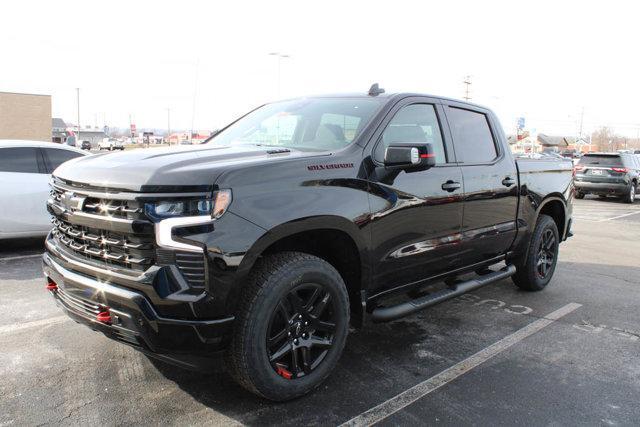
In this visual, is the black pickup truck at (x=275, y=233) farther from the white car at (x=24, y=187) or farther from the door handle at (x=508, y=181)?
the white car at (x=24, y=187)

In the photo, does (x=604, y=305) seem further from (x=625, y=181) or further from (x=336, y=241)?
(x=625, y=181)

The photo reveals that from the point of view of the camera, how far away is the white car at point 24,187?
6.68m

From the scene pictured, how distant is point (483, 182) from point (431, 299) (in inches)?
47.7

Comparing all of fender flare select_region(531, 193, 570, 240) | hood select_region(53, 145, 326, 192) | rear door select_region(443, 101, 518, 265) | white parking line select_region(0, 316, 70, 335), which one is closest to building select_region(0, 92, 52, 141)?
white parking line select_region(0, 316, 70, 335)

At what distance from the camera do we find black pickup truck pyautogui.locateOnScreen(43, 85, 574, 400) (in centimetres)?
262

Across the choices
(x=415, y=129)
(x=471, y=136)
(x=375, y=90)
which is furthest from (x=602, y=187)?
(x=375, y=90)

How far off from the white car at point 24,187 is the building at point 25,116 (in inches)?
1558

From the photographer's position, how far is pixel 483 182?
4.44 metres

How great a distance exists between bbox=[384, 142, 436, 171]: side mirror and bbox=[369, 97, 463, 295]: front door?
0.10m

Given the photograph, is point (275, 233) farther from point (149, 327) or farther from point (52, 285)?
point (52, 285)

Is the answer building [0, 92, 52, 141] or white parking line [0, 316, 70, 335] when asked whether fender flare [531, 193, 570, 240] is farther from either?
building [0, 92, 52, 141]

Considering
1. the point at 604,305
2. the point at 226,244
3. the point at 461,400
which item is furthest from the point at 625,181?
the point at 226,244

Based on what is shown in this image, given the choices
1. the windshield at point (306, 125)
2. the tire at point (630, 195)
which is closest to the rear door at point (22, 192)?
the windshield at point (306, 125)

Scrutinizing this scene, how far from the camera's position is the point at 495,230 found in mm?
4652
